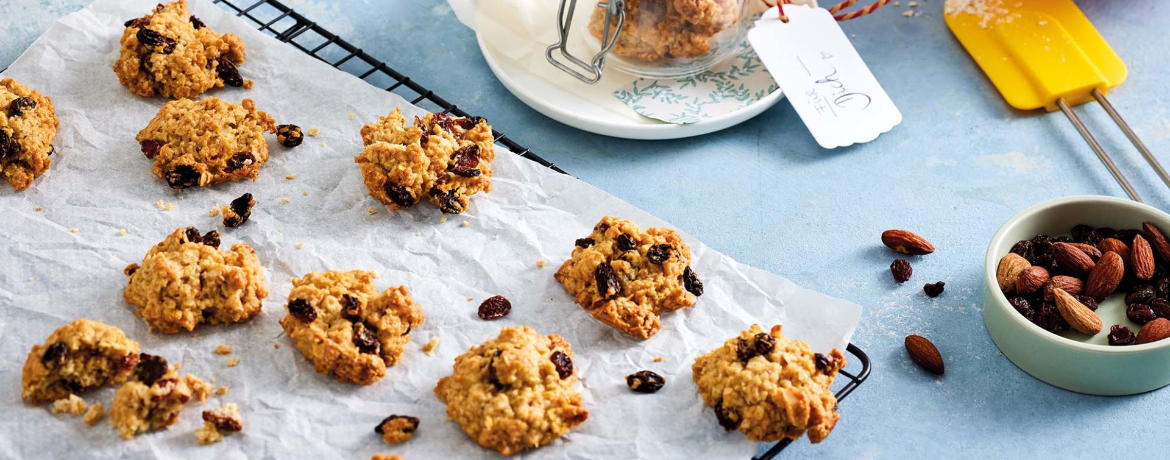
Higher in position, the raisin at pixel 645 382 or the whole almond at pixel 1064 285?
the whole almond at pixel 1064 285

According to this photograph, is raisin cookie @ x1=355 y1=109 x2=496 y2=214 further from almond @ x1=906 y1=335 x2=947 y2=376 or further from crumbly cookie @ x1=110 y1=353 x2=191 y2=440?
almond @ x1=906 y1=335 x2=947 y2=376

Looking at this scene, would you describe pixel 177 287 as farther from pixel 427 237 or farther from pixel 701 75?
pixel 701 75

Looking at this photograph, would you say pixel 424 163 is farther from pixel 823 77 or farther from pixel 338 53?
pixel 823 77

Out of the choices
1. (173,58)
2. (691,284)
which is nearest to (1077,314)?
(691,284)

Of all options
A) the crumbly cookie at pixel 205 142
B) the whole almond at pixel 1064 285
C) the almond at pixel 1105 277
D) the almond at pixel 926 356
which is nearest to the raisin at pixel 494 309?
the crumbly cookie at pixel 205 142

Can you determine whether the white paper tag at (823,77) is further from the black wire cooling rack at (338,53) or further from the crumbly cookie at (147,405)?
the crumbly cookie at (147,405)

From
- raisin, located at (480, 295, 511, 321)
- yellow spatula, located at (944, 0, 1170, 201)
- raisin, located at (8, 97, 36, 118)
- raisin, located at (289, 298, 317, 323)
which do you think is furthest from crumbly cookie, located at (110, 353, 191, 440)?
yellow spatula, located at (944, 0, 1170, 201)

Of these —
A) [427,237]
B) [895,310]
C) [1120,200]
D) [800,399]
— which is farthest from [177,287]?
[1120,200]
